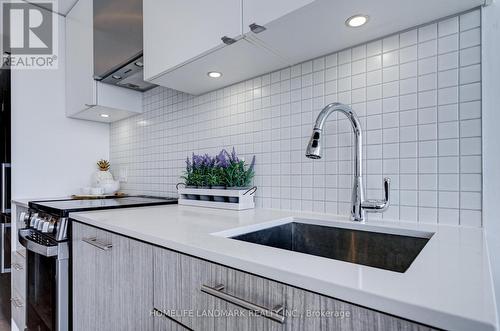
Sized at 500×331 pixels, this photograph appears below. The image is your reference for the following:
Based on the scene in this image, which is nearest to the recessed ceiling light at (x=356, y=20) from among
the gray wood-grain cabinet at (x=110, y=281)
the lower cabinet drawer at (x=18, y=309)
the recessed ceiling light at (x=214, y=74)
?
the recessed ceiling light at (x=214, y=74)

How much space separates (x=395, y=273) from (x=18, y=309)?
7.21ft

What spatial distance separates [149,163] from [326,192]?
1.40m

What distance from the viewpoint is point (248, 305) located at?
537 millimetres

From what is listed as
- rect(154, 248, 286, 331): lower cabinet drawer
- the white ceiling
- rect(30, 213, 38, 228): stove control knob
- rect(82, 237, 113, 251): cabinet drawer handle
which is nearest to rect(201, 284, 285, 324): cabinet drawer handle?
rect(154, 248, 286, 331): lower cabinet drawer

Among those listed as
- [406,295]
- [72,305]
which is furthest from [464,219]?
[72,305]

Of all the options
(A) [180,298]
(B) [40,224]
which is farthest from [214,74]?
(B) [40,224]

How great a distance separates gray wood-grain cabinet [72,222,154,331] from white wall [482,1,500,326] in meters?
0.97

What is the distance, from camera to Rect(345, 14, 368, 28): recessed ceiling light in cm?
86

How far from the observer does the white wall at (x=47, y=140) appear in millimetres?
2033

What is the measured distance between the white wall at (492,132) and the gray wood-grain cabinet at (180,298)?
645 millimetres

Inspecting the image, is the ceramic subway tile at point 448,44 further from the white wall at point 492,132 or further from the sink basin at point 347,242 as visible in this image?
the sink basin at point 347,242

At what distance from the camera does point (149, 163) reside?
2.05 metres

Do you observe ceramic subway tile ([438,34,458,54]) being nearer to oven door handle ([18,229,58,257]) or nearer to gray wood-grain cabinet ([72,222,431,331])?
gray wood-grain cabinet ([72,222,431,331])

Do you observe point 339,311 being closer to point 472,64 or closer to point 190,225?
point 190,225
